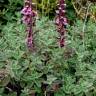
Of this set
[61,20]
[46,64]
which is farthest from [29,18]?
[46,64]

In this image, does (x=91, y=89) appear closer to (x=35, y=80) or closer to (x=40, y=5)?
(x=35, y=80)

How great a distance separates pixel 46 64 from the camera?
9.48 feet

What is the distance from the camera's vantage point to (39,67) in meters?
2.85

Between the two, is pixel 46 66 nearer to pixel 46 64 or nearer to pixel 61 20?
pixel 46 64

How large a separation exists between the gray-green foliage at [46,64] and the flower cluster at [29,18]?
84 millimetres

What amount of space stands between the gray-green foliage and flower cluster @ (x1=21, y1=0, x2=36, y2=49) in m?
0.08

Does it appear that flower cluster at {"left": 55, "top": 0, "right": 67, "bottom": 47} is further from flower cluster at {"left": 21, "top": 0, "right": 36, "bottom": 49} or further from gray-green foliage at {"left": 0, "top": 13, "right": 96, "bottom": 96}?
flower cluster at {"left": 21, "top": 0, "right": 36, "bottom": 49}

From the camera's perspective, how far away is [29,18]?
2.86 metres

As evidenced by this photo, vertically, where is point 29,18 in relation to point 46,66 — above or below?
above

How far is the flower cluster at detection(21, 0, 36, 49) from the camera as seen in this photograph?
284 cm

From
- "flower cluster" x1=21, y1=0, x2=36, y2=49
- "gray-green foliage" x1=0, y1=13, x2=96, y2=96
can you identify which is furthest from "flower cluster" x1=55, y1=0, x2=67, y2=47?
"flower cluster" x1=21, y1=0, x2=36, y2=49

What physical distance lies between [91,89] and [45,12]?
169cm

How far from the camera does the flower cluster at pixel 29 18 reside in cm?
284

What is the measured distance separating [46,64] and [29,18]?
1.28 feet
